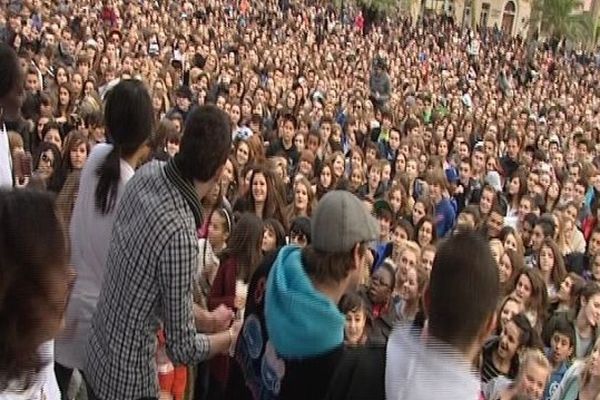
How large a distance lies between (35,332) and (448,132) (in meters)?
9.38

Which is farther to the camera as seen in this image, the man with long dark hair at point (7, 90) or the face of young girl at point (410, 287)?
the face of young girl at point (410, 287)

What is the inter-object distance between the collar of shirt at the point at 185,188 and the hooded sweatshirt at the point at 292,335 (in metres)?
0.28

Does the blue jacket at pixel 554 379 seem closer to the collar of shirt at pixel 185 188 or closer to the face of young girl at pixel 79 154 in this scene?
the collar of shirt at pixel 185 188

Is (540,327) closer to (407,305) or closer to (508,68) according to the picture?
(407,305)

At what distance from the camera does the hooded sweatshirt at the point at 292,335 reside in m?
2.28

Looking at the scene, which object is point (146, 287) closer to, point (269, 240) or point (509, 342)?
point (269, 240)

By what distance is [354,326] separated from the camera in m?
3.93

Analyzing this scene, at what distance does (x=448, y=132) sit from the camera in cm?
1051

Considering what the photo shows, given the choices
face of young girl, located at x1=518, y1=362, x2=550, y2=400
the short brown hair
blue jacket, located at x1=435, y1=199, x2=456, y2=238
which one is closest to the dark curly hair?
the short brown hair

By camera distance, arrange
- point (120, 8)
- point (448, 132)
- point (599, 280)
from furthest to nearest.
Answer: point (120, 8)
point (448, 132)
point (599, 280)

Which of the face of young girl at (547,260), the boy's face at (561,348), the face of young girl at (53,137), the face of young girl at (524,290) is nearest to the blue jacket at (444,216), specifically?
the face of young girl at (547,260)

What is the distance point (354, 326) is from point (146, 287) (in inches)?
67.1

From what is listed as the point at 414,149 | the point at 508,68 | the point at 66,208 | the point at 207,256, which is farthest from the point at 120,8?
the point at 66,208

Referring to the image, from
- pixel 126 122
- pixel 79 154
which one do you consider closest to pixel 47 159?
pixel 79 154
